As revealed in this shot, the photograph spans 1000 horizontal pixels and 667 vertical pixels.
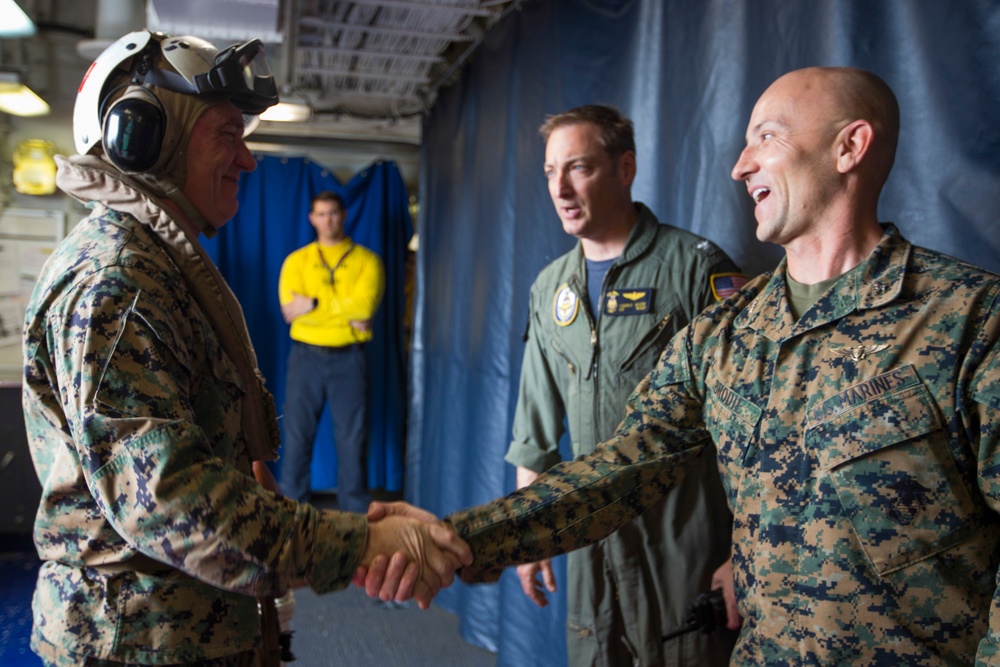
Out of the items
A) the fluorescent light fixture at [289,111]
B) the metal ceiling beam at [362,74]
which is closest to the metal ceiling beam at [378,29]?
the metal ceiling beam at [362,74]

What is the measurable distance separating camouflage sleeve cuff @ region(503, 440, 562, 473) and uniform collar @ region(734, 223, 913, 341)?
0.95m

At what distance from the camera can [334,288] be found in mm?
5109

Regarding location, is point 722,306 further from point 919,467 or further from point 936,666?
point 936,666

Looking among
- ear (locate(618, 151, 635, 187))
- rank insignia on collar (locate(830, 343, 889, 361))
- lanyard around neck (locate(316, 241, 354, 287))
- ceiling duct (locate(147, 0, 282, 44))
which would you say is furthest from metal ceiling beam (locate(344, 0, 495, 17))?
rank insignia on collar (locate(830, 343, 889, 361))

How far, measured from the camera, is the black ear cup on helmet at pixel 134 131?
1.39 metres

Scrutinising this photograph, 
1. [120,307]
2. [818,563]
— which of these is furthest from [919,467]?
[120,307]

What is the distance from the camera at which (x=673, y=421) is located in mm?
1582

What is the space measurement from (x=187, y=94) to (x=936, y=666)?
162 centimetres

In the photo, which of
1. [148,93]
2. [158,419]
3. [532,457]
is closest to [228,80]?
[148,93]

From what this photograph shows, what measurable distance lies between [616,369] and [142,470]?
1209mm

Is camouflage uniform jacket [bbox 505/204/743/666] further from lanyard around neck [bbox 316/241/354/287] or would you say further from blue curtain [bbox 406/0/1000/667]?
lanyard around neck [bbox 316/241/354/287]

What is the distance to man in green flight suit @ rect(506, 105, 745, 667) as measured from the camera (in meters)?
1.91

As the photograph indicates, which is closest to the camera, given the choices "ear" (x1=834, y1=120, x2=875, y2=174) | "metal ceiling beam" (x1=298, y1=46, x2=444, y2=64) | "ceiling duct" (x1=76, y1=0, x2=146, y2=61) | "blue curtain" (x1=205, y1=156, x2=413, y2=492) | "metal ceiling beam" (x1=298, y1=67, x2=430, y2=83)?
→ "ear" (x1=834, y1=120, x2=875, y2=174)

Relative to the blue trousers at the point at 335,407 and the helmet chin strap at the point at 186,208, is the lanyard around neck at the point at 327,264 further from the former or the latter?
the helmet chin strap at the point at 186,208
